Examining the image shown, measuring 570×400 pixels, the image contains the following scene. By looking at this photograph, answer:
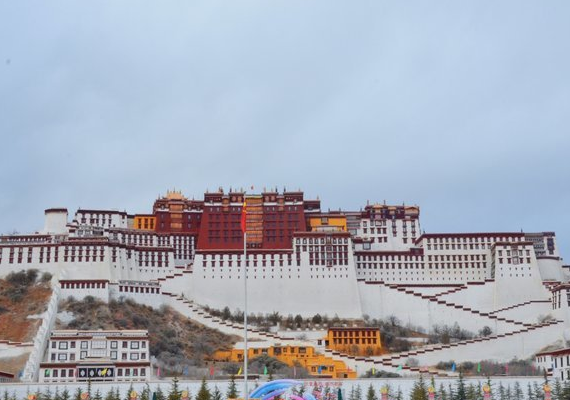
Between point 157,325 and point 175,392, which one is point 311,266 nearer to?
point 157,325

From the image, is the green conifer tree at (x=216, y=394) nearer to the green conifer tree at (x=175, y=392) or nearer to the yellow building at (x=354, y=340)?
the green conifer tree at (x=175, y=392)

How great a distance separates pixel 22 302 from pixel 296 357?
26.8 meters

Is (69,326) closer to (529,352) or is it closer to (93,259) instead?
(93,259)

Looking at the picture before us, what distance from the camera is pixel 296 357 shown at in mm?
75062

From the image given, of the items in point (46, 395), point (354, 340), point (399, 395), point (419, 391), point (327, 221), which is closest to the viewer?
point (419, 391)

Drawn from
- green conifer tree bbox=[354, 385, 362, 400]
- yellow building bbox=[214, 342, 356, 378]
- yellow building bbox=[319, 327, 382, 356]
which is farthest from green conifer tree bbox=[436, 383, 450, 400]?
yellow building bbox=[319, 327, 382, 356]

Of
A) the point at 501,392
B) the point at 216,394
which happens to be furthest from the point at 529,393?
the point at 216,394

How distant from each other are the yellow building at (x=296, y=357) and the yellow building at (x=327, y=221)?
78.0ft

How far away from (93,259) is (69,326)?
39.4 feet

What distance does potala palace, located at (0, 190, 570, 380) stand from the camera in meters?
84.1

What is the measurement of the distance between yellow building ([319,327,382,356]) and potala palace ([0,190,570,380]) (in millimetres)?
2832

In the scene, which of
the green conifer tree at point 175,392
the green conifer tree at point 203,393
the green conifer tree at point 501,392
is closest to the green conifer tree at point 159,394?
the green conifer tree at point 175,392

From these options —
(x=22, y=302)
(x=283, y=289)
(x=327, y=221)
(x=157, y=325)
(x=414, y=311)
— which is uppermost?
(x=327, y=221)

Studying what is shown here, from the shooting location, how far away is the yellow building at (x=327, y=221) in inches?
3875
